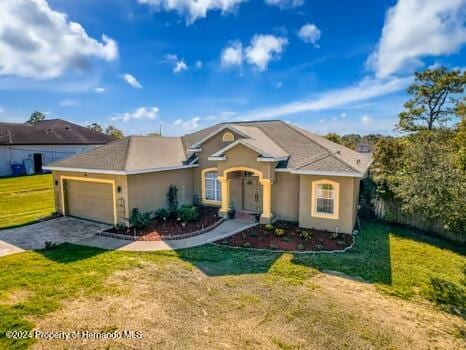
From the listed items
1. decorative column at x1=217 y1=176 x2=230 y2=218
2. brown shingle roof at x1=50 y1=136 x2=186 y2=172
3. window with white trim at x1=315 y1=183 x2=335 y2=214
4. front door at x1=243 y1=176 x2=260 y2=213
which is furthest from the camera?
front door at x1=243 y1=176 x2=260 y2=213

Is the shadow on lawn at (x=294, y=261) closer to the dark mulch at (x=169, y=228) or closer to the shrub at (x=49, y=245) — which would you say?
the dark mulch at (x=169, y=228)

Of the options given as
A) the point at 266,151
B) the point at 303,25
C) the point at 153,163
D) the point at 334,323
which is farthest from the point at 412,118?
the point at 334,323

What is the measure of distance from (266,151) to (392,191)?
324 inches

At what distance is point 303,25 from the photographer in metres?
17.8

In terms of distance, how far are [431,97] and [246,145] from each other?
27739 mm

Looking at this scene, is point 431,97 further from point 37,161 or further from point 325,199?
point 37,161

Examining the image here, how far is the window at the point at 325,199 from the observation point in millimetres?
13938

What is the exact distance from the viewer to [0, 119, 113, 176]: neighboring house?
34.2 meters

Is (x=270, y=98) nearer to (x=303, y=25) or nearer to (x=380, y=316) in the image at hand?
(x=303, y=25)

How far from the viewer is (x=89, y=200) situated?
16047 millimetres

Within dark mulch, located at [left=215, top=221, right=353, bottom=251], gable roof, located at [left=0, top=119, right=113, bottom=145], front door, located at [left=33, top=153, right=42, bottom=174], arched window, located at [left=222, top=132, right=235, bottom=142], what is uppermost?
gable roof, located at [left=0, top=119, right=113, bottom=145]

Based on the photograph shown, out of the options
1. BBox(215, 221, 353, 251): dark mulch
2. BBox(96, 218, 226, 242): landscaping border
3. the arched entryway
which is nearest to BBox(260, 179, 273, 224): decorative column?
the arched entryway

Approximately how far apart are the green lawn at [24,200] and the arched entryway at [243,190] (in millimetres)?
10991

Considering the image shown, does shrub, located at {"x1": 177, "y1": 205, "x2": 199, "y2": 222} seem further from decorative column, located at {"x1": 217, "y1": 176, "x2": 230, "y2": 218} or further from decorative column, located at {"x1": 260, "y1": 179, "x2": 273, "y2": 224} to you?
decorative column, located at {"x1": 260, "y1": 179, "x2": 273, "y2": 224}
